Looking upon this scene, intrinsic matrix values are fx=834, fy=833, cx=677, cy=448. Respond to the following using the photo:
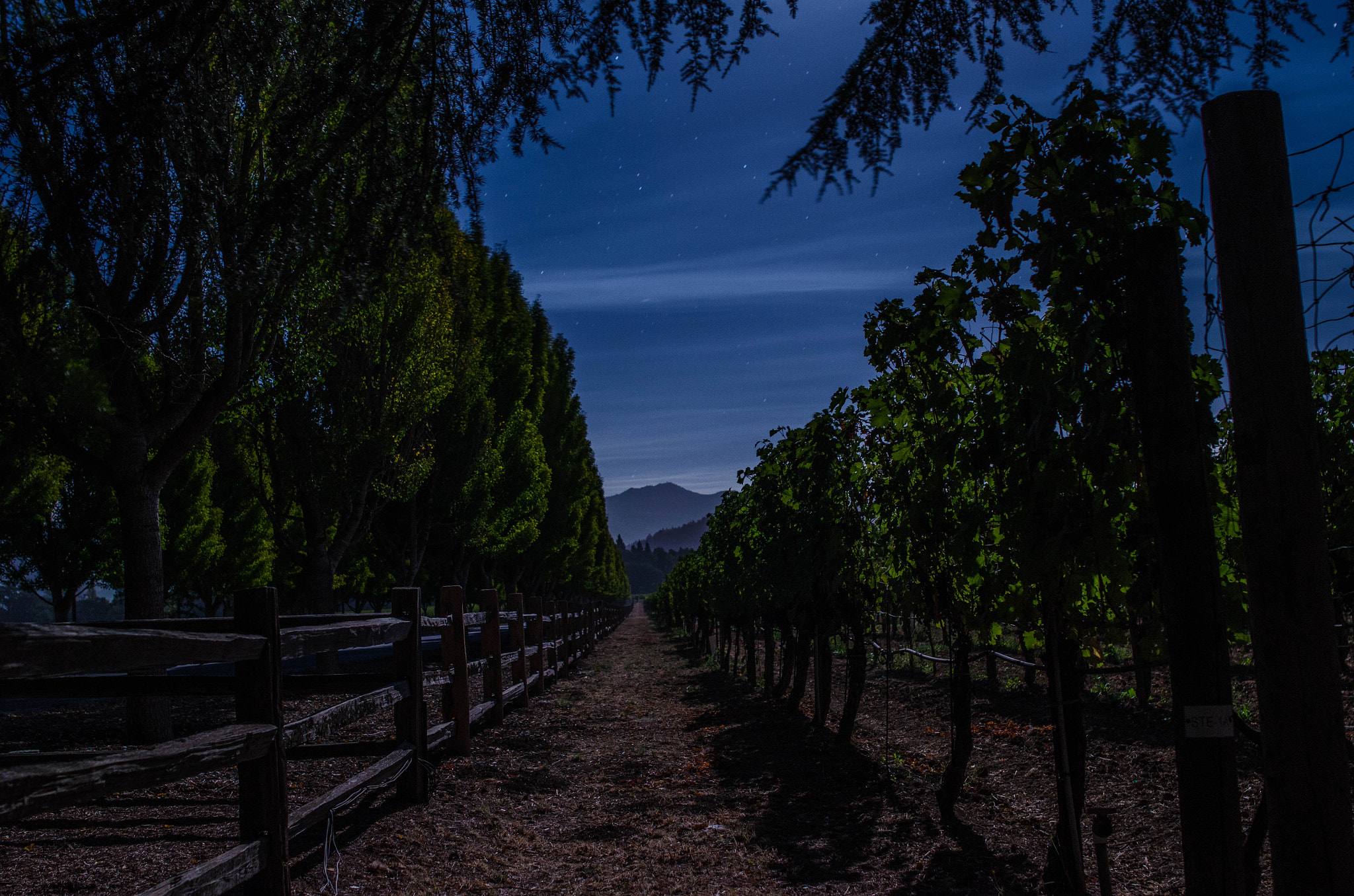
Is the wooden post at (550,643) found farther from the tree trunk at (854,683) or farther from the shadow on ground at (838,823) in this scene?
the tree trunk at (854,683)

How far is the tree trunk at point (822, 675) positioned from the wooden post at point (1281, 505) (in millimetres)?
7597

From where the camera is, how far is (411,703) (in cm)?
618

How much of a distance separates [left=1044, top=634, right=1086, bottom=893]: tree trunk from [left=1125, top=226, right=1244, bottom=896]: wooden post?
6.06 ft

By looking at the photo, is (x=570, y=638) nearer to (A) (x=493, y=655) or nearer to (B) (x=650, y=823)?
(A) (x=493, y=655)

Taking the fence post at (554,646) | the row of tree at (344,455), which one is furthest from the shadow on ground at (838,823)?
the fence post at (554,646)

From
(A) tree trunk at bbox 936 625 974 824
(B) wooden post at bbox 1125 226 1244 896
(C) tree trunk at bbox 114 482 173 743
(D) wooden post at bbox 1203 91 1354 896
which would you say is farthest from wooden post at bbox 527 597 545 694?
(D) wooden post at bbox 1203 91 1354 896

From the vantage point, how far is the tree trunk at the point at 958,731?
5953 mm

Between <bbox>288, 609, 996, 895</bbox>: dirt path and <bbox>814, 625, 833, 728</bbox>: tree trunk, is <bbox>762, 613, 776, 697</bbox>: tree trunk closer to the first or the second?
<bbox>288, 609, 996, 895</bbox>: dirt path

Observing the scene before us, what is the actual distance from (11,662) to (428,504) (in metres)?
19.0

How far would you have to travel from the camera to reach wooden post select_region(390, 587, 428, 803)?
6.07 meters

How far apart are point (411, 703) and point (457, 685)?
6.19 feet

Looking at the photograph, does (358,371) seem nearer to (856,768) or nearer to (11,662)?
(856,768)

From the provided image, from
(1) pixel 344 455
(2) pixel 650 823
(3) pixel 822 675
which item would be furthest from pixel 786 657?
(1) pixel 344 455

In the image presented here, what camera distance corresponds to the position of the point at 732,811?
6355 millimetres
